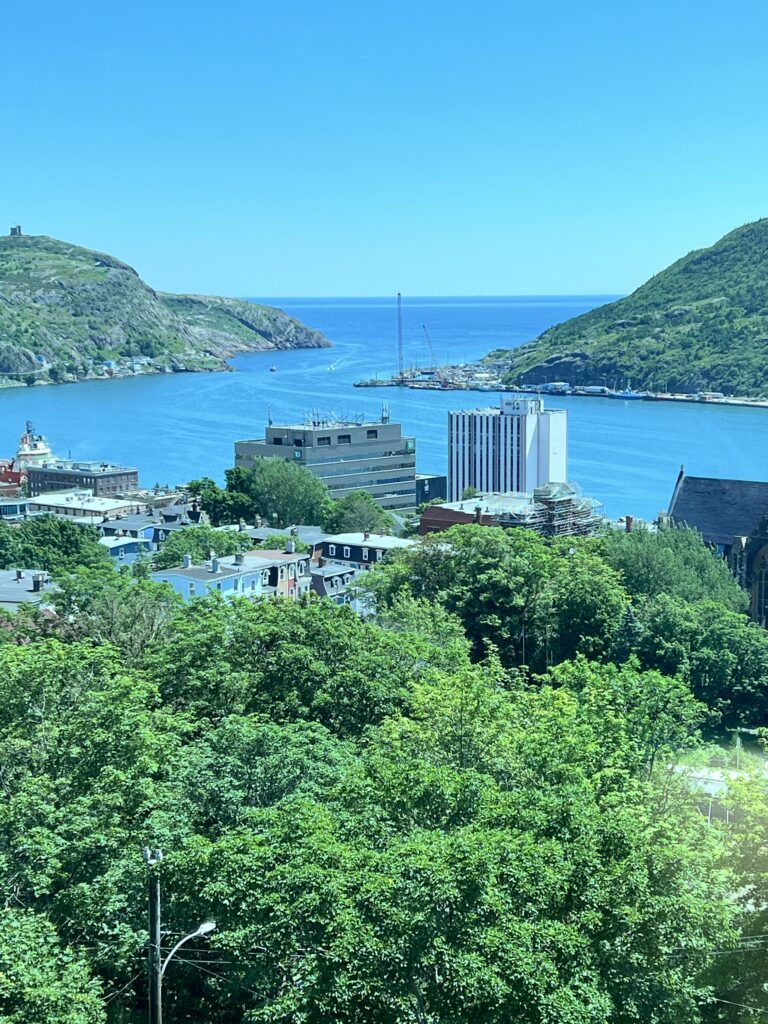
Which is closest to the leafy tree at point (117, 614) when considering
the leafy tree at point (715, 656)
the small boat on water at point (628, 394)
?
the leafy tree at point (715, 656)

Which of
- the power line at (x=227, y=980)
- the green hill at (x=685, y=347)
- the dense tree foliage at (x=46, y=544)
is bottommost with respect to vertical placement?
the dense tree foliage at (x=46, y=544)

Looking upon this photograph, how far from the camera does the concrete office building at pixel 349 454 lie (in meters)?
81.2

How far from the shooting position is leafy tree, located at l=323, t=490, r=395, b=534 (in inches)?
2530

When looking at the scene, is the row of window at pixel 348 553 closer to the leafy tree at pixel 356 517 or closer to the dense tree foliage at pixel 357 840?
the leafy tree at pixel 356 517

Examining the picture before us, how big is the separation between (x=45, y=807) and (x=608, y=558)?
2615 cm

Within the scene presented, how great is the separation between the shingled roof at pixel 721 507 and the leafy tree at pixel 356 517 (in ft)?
63.6

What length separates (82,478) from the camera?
8494cm

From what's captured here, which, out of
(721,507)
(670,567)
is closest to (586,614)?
(670,567)

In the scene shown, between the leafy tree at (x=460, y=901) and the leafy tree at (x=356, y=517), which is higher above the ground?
the leafy tree at (x=460, y=901)

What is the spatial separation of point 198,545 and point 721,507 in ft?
64.7

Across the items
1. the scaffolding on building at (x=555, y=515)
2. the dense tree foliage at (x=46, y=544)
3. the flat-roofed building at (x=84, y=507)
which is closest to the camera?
the dense tree foliage at (x=46, y=544)

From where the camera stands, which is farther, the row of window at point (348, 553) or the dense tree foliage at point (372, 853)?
the row of window at point (348, 553)

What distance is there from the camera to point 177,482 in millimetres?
103000

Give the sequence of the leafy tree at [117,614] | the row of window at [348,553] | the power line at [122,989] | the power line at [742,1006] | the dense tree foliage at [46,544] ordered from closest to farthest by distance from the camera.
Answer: the power line at [122,989], the power line at [742,1006], the leafy tree at [117,614], the dense tree foliage at [46,544], the row of window at [348,553]
